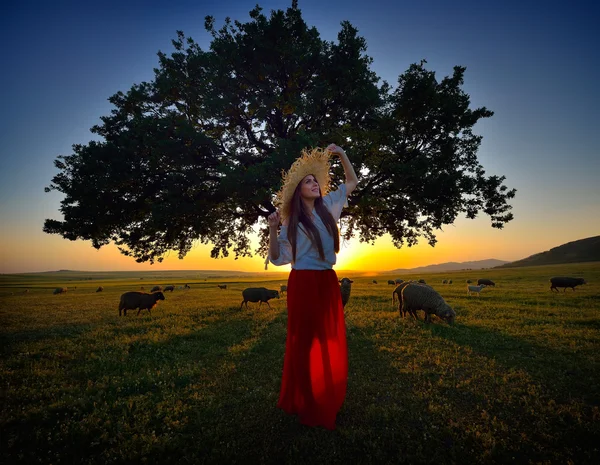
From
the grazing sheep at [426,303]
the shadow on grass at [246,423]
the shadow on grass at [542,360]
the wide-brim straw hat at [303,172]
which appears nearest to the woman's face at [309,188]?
the wide-brim straw hat at [303,172]

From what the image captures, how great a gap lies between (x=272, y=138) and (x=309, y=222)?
11257 millimetres

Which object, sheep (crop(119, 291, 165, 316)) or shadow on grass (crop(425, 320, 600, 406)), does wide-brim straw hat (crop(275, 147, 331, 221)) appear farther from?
sheep (crop(119, 291, 165, 316))

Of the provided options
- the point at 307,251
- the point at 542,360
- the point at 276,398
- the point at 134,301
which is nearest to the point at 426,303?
the point at 542,360

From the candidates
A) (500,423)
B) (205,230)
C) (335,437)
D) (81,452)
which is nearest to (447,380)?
(500,423)

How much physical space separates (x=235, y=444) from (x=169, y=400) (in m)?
2.22

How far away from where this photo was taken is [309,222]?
4.39 m

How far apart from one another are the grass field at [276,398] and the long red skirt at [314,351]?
1.20 feet

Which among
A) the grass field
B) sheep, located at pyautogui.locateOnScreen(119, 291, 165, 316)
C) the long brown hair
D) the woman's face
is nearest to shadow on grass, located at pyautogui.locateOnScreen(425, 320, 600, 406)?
the grass field

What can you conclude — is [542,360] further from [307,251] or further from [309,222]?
[309,222]

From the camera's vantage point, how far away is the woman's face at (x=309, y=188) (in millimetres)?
4500

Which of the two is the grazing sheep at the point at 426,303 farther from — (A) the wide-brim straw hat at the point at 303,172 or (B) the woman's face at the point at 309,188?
(B) the woman's face at the point at 309,188

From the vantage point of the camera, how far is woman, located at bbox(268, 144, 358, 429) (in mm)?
4285

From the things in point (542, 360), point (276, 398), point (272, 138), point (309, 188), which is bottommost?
point (542, 360)

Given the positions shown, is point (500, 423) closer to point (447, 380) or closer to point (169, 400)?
point (447, 380)
